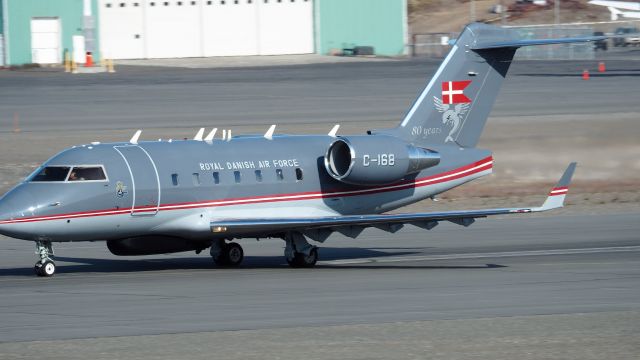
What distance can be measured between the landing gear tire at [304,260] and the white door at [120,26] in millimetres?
65637

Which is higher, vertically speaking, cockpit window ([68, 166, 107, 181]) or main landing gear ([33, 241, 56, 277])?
cockpit window ([68, 166, 107, 181])

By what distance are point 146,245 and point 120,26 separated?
66.5m

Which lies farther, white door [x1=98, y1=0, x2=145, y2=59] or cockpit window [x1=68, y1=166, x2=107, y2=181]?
white door [x1=98, y1=0, x2=145, y2=59]

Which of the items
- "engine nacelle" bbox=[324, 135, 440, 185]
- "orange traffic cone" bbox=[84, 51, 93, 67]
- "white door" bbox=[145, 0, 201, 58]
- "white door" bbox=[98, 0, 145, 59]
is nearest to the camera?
"engine nacelle" bbox=[324, 135, 440, 185]

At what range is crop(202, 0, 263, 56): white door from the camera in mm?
89812

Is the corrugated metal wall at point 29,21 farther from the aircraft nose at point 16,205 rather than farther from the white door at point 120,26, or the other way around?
the aircraft nose at point 16,205

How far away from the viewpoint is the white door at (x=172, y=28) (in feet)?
292

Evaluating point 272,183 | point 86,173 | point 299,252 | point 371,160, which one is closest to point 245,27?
point 371,160

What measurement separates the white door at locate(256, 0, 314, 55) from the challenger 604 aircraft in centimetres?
6373

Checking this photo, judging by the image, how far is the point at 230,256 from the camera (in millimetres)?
25734

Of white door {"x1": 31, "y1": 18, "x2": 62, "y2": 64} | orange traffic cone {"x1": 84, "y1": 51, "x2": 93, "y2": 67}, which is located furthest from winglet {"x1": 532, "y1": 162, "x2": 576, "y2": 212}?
white door {"x1": 31, "y1": 18, "x2": 62, "y2": 64}

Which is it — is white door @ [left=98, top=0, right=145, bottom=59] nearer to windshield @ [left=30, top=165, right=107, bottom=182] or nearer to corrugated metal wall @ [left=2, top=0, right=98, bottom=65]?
corrugated metal wall @ [left=2, top=0, right=98, bottom=65]

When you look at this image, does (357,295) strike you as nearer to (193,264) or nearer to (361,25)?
(193,264)

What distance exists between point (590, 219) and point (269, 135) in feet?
36.9
